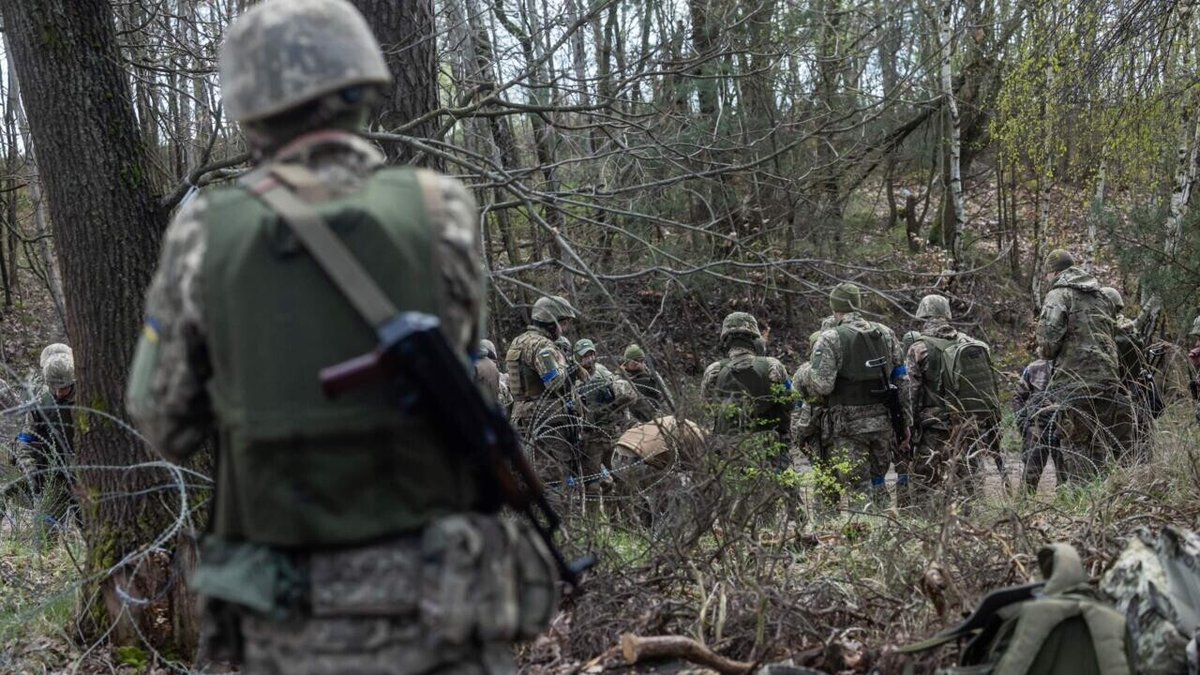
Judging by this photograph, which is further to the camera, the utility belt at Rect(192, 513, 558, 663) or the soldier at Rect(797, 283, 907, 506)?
the soldier at Rect(797, 283, 907, 506)

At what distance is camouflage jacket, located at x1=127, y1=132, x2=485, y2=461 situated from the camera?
7.88ft

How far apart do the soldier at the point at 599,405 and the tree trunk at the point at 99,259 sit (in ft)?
13.0

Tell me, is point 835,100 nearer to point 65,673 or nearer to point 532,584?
point 65,673

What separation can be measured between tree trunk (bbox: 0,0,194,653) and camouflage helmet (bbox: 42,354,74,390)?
3.06 m

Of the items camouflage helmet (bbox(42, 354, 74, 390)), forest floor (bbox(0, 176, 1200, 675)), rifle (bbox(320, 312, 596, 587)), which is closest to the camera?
rifle (bbox(320, 312, 596, 587))

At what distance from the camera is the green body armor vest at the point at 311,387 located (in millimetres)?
2307

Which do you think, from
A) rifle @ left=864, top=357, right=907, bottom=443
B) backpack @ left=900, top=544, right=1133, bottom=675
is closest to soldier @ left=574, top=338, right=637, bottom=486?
rifle @ left=864, top=357, right=907, bottom=443

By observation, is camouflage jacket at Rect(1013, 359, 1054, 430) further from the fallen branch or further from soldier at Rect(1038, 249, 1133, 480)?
the fallen branch

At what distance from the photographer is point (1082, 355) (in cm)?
896

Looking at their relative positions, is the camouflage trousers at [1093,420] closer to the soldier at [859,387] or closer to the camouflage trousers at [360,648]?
the soldier at [859,387]

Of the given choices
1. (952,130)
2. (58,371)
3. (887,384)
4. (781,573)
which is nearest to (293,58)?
(781,573)

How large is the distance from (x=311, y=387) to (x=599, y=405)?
6.71 m

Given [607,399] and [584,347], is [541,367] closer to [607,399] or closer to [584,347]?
[584,347]

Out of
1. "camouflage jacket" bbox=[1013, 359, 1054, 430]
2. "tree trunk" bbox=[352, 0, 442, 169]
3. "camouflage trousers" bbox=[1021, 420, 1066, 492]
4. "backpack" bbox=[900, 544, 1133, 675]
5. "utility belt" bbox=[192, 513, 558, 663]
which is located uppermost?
"tree trunk" bbox=[352, 0, 442, 169]
